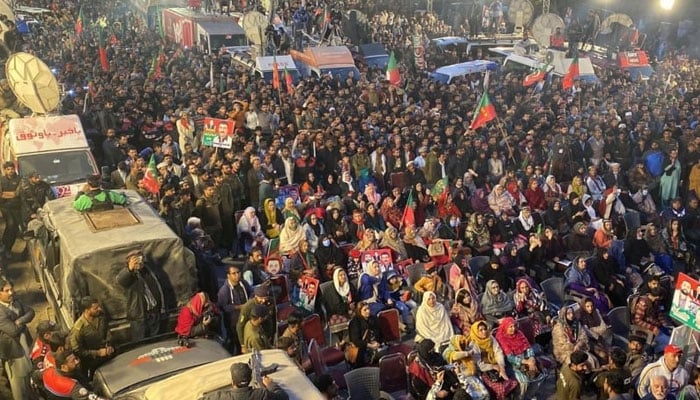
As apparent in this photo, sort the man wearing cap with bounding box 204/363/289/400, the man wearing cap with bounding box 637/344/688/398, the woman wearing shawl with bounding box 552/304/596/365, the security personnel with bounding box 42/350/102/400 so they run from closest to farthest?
the man wearing cap with bounding box 204/363/289/400
the security personnel with bounding box 42/350/102/400
the man wearing cap with bounding box 637/344/688/398
the woman wearing shawl with bounding box 552/304/596/365

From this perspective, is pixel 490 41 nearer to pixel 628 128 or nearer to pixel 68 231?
pixel 628 128

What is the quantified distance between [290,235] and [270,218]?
4.09 ft

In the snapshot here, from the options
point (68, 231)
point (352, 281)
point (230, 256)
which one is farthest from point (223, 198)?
point (68, 231)

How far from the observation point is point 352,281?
438 inches

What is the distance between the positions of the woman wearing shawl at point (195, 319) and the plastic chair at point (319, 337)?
1.47 metres

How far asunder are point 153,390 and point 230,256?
7.57 meters

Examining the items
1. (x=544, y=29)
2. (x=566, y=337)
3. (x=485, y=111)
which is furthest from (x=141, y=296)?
(x=544, y=29)

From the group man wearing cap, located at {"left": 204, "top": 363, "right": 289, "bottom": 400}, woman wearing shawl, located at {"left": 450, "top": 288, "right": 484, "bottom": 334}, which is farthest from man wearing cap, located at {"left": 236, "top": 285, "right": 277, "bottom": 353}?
woman wearing shawl, located at {"left": 450, "top": 288, "right": 484, "bottom": 334}

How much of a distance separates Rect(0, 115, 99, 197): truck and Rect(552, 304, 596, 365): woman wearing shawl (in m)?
8.45

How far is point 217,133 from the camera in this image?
14820 mm

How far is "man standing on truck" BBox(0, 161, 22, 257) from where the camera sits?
1237 centimetres

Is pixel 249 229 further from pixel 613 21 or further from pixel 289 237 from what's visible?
pixel 613 21

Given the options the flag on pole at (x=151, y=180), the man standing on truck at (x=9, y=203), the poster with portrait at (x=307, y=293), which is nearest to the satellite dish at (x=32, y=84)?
Answer: the man standing on truck at (x=9, y=203)

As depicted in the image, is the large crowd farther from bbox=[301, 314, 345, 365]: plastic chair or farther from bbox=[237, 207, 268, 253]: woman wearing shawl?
bbox=[301, 314, 345, 365]: plastic chair
